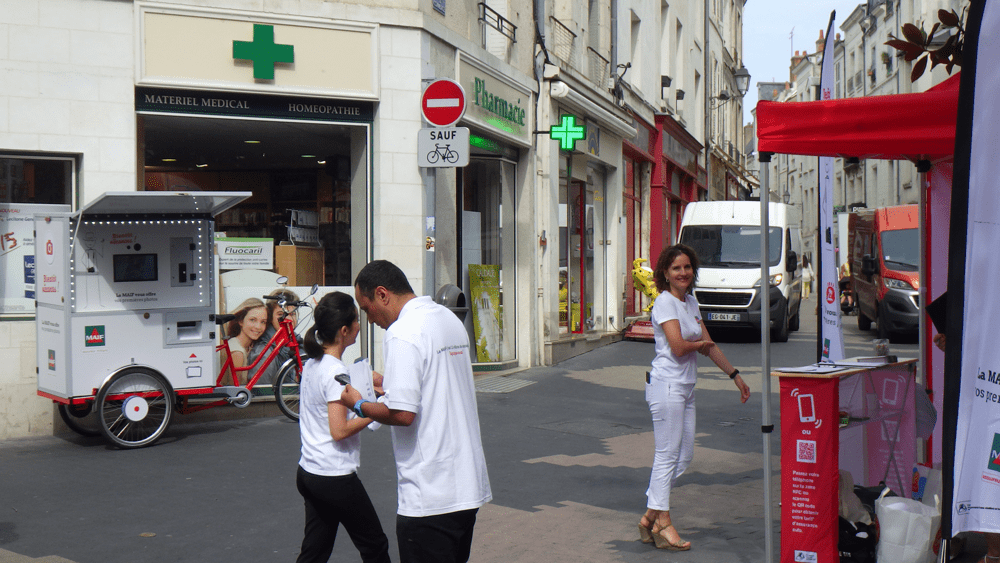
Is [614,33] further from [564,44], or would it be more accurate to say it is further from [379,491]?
[379,491]

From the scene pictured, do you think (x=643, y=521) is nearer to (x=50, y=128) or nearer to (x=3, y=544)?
(x=3, y=544)

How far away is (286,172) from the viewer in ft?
40.8

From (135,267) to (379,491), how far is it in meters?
3.57

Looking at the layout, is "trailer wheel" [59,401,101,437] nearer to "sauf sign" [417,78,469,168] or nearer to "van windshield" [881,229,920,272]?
"sauf sign" [417,78,469,168]

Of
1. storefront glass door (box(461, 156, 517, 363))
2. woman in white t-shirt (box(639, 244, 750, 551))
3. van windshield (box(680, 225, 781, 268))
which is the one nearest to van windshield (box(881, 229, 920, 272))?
van windshield (box(680, 225, 781, 268))

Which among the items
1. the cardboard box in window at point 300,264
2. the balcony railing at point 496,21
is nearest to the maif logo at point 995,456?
the cardboard box in window at point 300,264

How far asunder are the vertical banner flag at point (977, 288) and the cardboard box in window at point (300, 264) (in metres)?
8.45

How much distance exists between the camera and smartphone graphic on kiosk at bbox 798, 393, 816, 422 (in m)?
4.84

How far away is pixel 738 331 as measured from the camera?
20.4m

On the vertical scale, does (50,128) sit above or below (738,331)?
above

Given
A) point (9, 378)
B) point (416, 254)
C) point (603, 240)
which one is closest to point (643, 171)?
point (603, 240)

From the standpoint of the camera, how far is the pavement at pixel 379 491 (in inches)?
218

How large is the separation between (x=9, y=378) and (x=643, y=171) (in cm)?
1725

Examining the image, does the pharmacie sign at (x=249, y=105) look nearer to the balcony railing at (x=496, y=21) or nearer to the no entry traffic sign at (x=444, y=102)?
the no entry traffic sign at (x=444, y=102)
